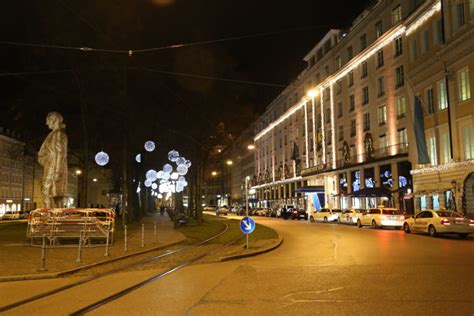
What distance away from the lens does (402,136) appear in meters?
46.8

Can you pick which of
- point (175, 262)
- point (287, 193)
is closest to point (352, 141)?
point (287, 193)

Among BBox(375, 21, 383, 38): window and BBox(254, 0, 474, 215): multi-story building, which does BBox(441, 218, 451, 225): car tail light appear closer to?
BBox(254, 0, 474, 215): multi-story building

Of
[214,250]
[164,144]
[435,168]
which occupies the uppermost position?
[164,144]

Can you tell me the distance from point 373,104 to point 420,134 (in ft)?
47.2

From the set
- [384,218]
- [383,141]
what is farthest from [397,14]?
[384,218]

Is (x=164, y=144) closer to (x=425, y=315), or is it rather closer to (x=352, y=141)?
(x=352, y=141)

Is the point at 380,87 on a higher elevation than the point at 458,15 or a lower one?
lower

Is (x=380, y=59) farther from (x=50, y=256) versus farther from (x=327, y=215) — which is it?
(x=50, y=256)

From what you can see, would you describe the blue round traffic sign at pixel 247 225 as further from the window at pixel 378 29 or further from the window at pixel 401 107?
the window at pixel 378 29

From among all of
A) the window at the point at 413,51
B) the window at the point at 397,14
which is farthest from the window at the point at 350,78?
the window at the point at 413,51

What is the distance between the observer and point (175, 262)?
52.6 feet

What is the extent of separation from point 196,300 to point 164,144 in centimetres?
3247

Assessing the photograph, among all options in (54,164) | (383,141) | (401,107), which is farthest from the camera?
(383,141)

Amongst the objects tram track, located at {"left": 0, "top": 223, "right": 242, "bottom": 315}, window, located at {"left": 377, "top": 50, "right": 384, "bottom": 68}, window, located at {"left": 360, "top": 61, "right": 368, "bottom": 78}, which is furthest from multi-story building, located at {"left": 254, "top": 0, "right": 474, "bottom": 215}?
tram track, located at {"left": 0, "top": 223, "right": 242, "bottom": 315}
